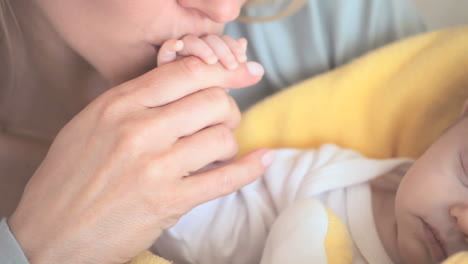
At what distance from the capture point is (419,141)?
3.28 ft

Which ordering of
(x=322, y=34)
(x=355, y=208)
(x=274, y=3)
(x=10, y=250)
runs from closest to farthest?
(x=10, y=250) → (x=355, y=208) → (x=274, y=3) → (x=322, y=34)

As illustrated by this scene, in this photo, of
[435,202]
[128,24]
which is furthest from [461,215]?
[128,24]

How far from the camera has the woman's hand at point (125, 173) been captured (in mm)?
703

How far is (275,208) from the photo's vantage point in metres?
0.96

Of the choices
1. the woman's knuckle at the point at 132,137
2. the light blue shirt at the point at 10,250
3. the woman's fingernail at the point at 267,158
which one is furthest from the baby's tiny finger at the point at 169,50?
the light blue shirt at the point at 10,250

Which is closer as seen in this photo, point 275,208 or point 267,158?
point 267,158

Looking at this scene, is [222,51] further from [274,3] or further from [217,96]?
[274,3]

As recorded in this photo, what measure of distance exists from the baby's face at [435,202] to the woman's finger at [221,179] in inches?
9.6

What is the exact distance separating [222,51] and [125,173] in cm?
24

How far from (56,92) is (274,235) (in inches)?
23.0

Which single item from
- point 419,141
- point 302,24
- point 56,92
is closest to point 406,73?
point 419,141

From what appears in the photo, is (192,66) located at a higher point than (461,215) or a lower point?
higher

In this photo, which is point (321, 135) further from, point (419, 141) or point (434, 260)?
point (434, 260)

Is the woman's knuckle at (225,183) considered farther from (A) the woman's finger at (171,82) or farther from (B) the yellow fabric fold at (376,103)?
(B) the yellow fabric fold at (376,103)
